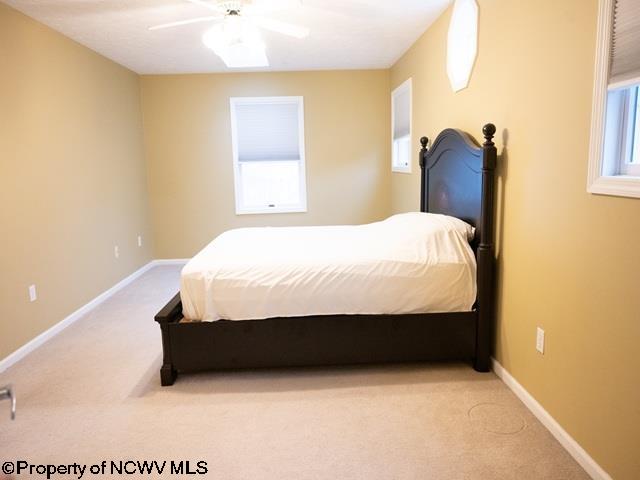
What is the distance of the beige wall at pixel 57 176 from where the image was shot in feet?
10.2

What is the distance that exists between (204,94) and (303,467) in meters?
4.86

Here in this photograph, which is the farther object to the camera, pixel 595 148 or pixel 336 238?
pixel 336 238

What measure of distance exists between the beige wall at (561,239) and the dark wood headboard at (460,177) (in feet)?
0.32

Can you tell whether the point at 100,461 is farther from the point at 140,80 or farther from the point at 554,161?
the point at 140,80

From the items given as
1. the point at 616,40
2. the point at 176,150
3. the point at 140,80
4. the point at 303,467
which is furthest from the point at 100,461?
the point at 140,80

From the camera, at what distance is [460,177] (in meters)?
3.05

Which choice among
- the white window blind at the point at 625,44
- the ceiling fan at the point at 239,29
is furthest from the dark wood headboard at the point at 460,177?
the ceiling fan at the point at 239,29

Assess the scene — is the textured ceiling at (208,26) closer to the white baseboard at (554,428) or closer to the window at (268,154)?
the window at (268,154)

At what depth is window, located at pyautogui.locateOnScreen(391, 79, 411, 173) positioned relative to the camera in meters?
4.93

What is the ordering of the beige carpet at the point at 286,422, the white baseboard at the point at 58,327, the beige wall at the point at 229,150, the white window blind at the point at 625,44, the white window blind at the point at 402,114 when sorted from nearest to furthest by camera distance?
the white window blind at the point at 625,44 → the beige carpet at the point at 286,422 → the white baseboard at the point at 58,327 → the white window blind at the point at 402,114 → the beige wall at the point at 229,150

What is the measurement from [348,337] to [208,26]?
2.84 m

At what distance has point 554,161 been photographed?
2057mm

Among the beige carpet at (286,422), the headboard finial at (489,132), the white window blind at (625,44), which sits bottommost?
the beige carpet at (286,422)

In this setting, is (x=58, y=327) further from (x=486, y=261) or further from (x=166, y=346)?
(x=486, y=261)
